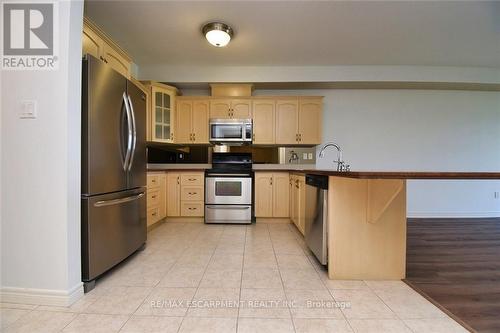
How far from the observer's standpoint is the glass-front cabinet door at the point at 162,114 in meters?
3.61

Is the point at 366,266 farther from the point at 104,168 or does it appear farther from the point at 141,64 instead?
the point at 141,64

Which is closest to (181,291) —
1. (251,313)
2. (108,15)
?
(251,313)

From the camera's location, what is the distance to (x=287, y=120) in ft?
12.6

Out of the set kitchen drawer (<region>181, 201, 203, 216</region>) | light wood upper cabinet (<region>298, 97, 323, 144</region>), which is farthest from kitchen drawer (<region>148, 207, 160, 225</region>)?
light wood upper cabinet (<region>298, 97, 323, 144</region>)

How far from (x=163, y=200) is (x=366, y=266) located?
2870 mm

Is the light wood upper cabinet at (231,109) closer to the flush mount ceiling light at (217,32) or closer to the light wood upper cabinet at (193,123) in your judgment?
the light wood upper cabinet at (193,123)

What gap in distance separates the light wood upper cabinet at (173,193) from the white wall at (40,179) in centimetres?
219

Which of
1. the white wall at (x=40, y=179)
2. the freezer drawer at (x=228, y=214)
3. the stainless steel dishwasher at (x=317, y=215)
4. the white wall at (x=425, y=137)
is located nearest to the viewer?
the white wall at (x=40, y=179)

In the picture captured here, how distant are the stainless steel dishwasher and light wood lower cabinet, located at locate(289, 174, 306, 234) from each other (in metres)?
0.32

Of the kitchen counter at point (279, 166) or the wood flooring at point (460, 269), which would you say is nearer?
the wood flooring at point (460, 269)

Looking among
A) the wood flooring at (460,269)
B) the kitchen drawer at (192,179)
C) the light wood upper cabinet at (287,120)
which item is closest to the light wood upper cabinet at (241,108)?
the light wood upper cabinet at (287,120)

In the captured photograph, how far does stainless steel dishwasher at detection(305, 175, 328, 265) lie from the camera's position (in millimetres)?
1939

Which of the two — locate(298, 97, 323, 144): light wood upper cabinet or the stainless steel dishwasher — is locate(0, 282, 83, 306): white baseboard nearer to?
the stainless steel dishwasher

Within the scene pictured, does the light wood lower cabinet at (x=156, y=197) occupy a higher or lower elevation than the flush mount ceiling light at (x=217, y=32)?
lower
